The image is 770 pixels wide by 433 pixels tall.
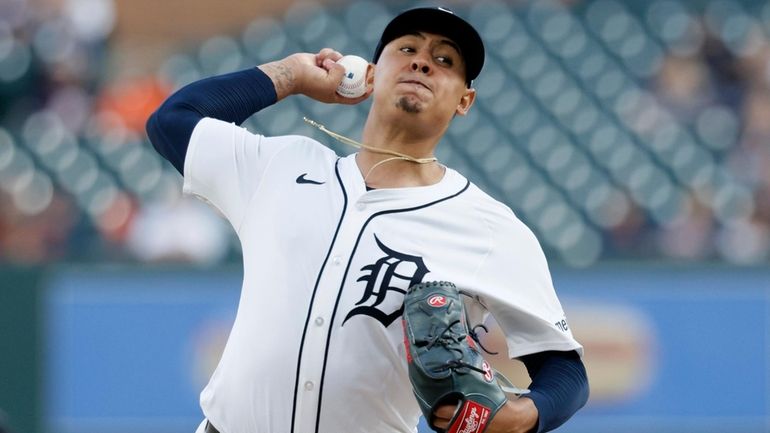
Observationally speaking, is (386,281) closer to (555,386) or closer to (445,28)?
(555,386)

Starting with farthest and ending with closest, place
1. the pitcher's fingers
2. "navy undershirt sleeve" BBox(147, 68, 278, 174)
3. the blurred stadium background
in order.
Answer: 1. the blurred stadium background
2. the pitcher's fingers
3. "navy undershirt sleeve" BBox(147, 68, 278, 174)

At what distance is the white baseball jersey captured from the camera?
8.59 feet

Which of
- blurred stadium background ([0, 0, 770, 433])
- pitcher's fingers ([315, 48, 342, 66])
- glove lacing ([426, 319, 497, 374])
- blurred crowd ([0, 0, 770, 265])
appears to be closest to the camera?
glove lacing ([426, 319, 497, 374])

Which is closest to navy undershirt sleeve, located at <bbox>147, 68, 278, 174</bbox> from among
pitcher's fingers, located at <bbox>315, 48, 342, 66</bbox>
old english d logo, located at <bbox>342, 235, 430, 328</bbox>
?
pitcher's fingers, located at <bbox>315, 48, 342, 66</bbox>

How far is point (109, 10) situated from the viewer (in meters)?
9.82

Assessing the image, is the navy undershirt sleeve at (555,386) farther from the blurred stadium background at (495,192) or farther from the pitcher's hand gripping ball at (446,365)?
the blurred stadium background at (495,192)

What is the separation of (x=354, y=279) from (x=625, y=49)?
23.0 ft

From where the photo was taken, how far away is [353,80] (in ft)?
10.0

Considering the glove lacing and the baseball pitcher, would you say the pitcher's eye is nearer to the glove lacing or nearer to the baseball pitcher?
the baseball pitcher

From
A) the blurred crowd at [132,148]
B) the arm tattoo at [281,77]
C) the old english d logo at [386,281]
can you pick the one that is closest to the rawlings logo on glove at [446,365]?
the old english d logo at [386,281]

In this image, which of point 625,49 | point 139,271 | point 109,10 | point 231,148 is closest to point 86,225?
point 139,271

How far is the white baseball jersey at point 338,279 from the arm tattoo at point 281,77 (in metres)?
0.22

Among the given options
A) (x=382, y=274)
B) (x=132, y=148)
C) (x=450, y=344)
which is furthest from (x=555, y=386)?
(x=132, y=148)

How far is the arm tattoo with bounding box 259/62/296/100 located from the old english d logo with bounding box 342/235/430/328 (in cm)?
60
